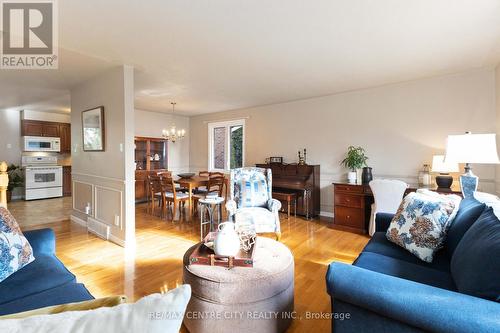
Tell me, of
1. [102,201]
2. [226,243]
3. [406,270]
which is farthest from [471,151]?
[102,201]

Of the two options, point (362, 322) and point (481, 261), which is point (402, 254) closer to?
point (481, 261)

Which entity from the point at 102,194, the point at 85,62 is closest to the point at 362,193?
the point at 102,194

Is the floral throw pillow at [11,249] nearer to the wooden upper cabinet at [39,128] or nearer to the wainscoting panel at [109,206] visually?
the wainscoting panel at [109,206]

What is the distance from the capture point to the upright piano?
187 inches

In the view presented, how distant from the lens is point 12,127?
21.4 feet

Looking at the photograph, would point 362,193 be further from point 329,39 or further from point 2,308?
point 2,308

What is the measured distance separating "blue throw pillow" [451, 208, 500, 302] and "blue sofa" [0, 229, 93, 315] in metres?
1.77

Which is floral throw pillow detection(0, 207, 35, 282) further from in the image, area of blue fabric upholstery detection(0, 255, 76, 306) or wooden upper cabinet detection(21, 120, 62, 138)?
wooden upper cabinet detection(21, 120, 62, 138)

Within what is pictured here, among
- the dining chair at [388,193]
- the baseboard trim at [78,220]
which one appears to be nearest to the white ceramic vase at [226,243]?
the dining chair at [388,193]

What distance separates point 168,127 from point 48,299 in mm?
6179

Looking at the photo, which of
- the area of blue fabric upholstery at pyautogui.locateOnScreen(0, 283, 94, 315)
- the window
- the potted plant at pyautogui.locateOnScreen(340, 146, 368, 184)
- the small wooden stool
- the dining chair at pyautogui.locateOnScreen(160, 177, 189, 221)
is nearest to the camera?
the area of blue fabric upholstery at pyautogui.locateOnScreen(0, 283, 94, 315)

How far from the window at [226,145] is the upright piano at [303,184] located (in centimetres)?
152

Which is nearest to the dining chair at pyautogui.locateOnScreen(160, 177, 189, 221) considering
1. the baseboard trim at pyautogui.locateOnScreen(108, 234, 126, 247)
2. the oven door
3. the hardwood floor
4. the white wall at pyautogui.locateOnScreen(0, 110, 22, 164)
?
the hardwood floor

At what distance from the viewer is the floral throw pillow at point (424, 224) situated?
1774 mm
